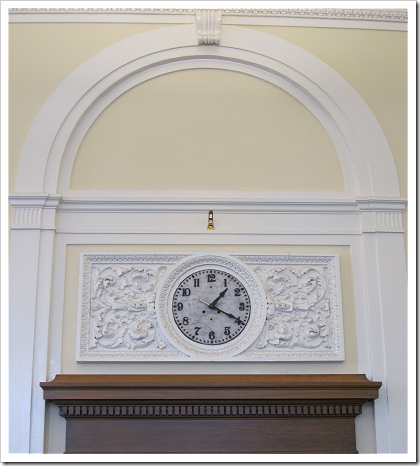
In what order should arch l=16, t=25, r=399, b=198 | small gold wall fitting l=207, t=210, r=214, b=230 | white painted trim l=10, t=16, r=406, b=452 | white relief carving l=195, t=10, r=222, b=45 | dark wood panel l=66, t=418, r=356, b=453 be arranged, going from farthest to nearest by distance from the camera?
white relief carving l=195, t=10, r=222, b=45 < arch l=16, t=25, r=399, b=198 < small gold wall fitting l=207, t=210, r=214, b=230 < white painted trim l=10, t=16, r=406, b=452 < dark wood panel l=66, t=418, r=356, b=453

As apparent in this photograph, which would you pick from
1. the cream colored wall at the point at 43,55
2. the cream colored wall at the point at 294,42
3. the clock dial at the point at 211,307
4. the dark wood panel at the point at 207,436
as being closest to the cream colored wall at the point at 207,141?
the cream colored wall at the point at 294,42

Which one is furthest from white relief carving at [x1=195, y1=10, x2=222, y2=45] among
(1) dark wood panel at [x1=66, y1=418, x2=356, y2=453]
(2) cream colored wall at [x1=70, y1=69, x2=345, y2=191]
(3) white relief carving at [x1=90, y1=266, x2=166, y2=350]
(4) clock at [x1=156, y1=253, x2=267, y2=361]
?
(1) dark wood panel at [x1=66, y1=418, x2=356, y2=453]

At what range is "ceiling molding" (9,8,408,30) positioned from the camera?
3.97 meters

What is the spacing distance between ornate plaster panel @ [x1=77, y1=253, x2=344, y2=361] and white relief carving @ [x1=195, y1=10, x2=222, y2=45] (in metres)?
1.53

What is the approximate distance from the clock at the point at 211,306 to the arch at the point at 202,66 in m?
0.75

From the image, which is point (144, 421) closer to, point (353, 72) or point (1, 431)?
point (1, 431)

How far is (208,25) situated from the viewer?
12.9 ft

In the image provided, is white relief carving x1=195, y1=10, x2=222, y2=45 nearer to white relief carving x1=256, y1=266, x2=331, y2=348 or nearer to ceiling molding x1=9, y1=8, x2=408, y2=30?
ceiling molding x1=9, y1=8, x2=408, y2=30

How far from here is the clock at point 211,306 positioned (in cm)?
341

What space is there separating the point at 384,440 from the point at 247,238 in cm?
143

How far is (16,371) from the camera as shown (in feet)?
10.8

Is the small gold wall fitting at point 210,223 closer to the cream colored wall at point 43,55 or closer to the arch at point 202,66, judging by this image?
the arch at point 202,66

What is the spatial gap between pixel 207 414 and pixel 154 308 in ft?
2.29

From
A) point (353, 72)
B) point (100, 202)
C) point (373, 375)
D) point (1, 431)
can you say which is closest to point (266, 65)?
point (353, 72)
